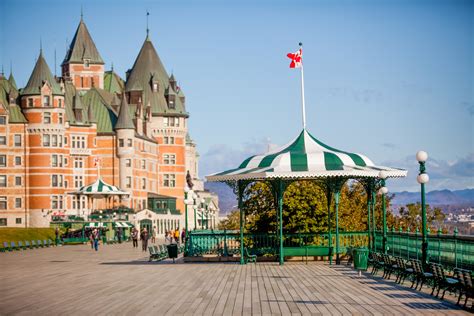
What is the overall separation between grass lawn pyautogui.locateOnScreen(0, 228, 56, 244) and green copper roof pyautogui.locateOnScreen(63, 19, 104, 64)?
2225 inches

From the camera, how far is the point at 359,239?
4050 centimetres

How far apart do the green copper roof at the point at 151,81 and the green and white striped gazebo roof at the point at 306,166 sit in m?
107

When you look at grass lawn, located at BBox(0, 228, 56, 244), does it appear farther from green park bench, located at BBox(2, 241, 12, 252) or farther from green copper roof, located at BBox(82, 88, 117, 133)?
green copper roof, located at BBox(82, 88, 117, 133)

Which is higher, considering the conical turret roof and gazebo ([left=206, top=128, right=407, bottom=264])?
the conical turret roof

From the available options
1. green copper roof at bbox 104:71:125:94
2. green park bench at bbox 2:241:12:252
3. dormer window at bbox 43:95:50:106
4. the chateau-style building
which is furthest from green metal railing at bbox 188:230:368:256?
green copper roof at bbox 104:71:125:94

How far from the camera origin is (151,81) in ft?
482

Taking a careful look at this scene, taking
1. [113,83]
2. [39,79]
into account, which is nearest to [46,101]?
[39,79]

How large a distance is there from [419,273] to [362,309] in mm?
4396

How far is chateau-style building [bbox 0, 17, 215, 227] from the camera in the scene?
11819cm

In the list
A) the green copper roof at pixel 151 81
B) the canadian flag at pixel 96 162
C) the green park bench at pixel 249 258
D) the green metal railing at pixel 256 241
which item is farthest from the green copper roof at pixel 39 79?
the green park bench at pixel 249 258

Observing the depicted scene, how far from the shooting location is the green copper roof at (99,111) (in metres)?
128

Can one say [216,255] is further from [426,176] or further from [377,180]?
[426,176]

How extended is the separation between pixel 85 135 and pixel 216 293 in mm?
103017

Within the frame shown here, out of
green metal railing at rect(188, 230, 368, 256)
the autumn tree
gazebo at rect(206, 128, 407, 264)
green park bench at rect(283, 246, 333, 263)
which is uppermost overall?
gazebo at rect(206, 128, 407, 264)
